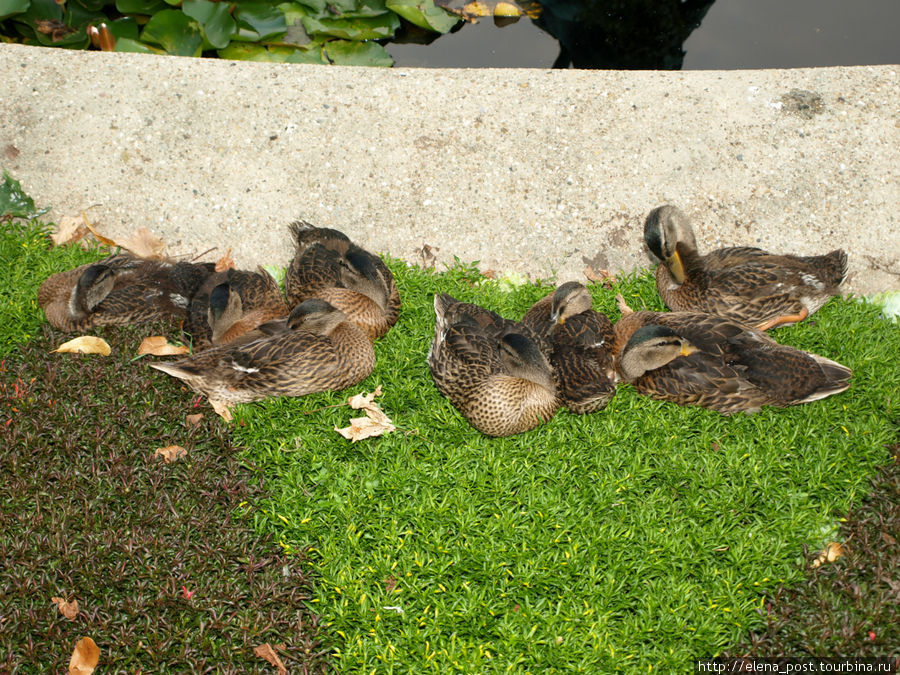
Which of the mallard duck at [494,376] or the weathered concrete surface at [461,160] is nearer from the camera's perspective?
the mallard duck at [494,376]

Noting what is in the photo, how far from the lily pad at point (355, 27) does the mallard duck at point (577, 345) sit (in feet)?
14.2

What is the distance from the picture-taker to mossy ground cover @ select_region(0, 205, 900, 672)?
12.2 feet

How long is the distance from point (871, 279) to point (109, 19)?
26.7 feet

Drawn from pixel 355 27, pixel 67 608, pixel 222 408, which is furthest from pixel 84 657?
pixel 355 27

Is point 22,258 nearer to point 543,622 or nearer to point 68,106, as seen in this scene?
point 68,106

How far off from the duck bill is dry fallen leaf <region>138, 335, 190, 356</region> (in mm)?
3665

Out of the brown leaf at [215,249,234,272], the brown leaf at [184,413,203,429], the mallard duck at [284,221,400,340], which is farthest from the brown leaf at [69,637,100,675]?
the brown leaf at [215,249,234,272]

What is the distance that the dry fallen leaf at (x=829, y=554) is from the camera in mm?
4082

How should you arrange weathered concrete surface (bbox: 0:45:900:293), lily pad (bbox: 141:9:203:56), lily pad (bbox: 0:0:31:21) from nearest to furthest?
1. weathered concrete surface (bbox: 0:45:900:293)
2. lily pad (bbox: 0:0:31:21)
3. lily pad (bbox: 141:9:203:56)

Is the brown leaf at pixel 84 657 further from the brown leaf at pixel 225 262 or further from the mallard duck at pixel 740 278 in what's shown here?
the mallard duck at pixel 740 278

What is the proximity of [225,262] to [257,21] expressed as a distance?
3.13 metres

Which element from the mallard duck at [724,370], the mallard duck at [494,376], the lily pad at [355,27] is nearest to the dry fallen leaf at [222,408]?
the mallard duck at [494,376]

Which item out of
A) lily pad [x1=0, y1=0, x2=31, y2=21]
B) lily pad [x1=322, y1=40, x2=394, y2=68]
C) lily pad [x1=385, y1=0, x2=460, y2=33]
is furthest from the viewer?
lily pad [x1=385, y1=0, x2=460, y2=33]

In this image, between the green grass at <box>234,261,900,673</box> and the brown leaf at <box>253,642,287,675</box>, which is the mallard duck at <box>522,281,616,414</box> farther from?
the brown leaf at <box>253,642,287,675</box>
